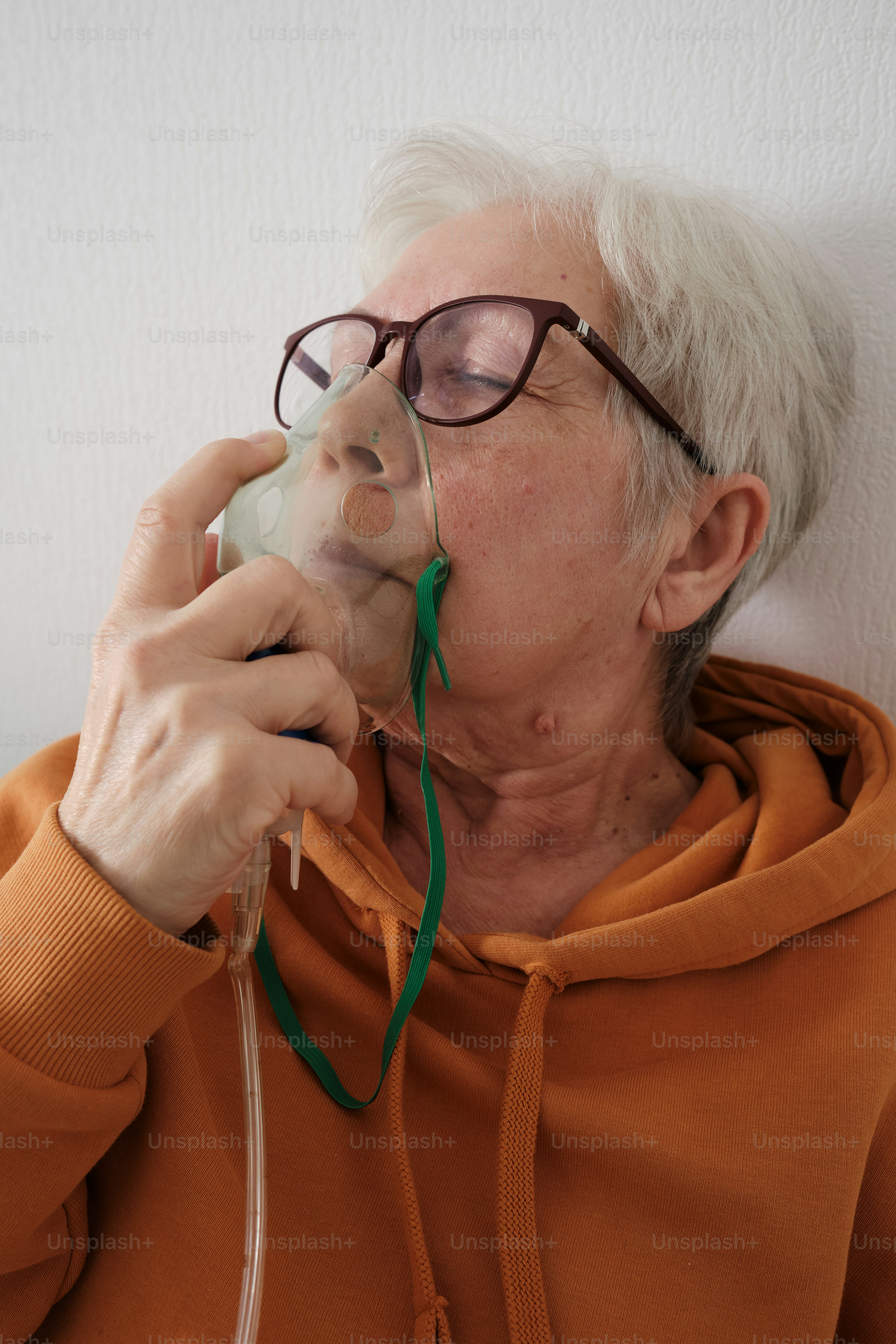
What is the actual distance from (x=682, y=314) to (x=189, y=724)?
753mm

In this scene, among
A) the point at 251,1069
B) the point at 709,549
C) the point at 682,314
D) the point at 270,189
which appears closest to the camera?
the point at 251,1069

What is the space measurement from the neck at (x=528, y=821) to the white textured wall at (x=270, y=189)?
1.24ft

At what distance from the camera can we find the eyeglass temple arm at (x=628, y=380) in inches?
40.3

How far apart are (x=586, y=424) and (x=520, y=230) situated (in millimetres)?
250

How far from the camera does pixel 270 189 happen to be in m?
1.50

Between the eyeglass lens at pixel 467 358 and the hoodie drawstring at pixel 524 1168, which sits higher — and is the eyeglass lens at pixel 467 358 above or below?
above

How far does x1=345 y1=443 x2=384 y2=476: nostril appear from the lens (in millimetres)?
938

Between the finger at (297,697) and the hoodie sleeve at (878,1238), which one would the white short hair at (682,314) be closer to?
the finger at (297,697)

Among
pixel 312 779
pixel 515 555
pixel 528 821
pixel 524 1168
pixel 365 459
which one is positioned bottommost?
pixel 524 1168

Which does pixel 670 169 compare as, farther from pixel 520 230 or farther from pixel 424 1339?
pixel 424 1339

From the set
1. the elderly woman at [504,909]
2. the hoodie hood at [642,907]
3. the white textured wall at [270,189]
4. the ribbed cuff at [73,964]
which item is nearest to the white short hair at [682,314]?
the elderly woman at [504,909]

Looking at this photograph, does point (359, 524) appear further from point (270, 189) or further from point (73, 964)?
point (270, 189)

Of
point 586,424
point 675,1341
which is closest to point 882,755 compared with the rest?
point 586,424

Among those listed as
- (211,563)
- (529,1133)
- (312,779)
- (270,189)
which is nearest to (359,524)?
(211,563)
